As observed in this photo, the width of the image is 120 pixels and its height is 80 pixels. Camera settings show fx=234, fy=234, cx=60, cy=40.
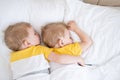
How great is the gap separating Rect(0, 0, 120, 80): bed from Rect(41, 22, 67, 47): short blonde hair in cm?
10

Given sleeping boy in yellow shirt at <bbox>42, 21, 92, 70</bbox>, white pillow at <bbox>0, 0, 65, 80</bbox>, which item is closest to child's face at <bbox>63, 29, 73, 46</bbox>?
sleeping boy in yellow shirt at <bbox>42, 21, 92, 70</bbox>

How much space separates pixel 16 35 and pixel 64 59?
0.31 metres

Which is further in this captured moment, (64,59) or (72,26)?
(72,26)

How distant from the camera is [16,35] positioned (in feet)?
4.28

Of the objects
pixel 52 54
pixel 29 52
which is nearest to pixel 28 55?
pixel 29 52

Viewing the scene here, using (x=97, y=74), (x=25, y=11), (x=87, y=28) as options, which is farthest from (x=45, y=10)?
(x=97, y=74)

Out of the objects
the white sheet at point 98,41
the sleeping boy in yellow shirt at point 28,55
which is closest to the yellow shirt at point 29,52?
the sleeping boy in yellow shirt at point 28,55

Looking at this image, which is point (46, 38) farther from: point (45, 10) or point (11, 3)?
point (11, 3)

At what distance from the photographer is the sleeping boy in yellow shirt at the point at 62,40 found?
129 cm

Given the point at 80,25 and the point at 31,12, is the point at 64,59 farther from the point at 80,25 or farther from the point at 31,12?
the point at 31,12

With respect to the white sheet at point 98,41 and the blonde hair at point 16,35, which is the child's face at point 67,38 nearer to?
the white sheet at point 98,41

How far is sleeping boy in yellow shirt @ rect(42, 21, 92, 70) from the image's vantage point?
50.6 inches

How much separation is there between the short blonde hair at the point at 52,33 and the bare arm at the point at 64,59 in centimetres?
8

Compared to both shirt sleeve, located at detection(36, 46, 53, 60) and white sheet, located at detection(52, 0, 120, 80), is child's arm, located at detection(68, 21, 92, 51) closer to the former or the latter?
white sheet, located at detection(52, 0, 120, 80)
